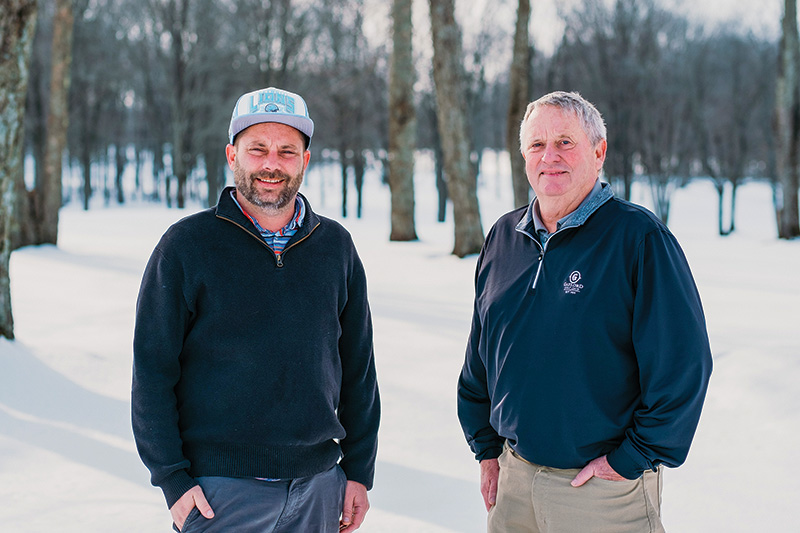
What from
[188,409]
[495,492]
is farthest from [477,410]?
[188,409]

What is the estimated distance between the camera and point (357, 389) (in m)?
2.61

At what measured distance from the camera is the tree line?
44.8 feet

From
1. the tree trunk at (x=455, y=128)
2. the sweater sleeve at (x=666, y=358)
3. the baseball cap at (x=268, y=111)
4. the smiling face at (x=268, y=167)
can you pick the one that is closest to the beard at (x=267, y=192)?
the smiling face at (x=268, y=167)

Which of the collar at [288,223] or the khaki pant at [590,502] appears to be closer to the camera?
the khaki pant at [590,502]

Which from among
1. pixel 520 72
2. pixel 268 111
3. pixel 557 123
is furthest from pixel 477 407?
pixel 520 72

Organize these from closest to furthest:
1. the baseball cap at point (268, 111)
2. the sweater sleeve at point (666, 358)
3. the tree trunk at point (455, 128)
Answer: the sweater sleeve at point (666, 358) < the baseball cap at point (268, 111) < the tree trunk at point (455, 128)

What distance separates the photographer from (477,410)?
275 cm

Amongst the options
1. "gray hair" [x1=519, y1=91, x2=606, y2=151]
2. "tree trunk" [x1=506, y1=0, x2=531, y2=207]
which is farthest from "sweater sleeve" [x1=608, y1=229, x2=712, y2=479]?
"tree trunk" [x1=506, y1=0, x2=531, y2=207]

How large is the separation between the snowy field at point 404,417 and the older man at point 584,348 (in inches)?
57.4

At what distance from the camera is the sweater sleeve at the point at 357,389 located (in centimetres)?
258

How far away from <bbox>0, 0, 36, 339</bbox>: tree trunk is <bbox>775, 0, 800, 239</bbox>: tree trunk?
16572 mm

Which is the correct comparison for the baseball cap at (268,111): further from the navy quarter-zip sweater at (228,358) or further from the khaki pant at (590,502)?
the khaki pant at (590,502)

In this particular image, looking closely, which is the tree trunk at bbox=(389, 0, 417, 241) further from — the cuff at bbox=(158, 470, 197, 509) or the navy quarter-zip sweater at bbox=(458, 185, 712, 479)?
the cuff at bbox=(158, 470, 197, 509)

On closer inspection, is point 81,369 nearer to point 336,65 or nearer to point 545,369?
point 545,369
